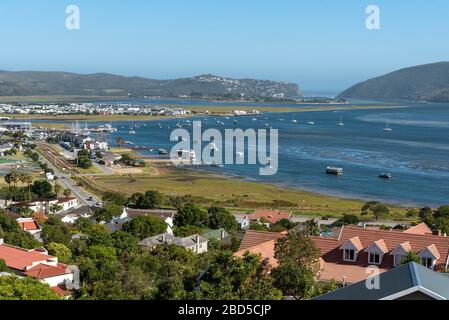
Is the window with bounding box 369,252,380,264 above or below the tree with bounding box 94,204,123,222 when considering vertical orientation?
above

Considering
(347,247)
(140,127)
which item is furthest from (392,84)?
(347,247)

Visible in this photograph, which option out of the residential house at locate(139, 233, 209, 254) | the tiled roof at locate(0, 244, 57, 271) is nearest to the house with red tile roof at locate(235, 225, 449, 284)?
the tiled roof at locate(0, 244, 57, 271)

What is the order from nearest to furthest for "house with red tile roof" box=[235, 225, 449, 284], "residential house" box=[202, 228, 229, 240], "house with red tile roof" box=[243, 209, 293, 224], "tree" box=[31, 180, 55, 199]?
"house with red tile roof" box=[235, 225, 449, 284]
"residential house" box=[202, 228, 229, 240]
"house with red tile roof" box=[243, 209, 293, 224]
"tree" box=[31, 180, 55, 199]

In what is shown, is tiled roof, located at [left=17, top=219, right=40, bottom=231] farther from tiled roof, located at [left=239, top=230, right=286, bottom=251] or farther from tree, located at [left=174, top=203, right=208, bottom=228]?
tiled roof, located at [left=239, top=230, right=286, bottom=251]

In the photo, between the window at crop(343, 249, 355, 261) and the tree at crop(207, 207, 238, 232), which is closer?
the window at crop(343, 249, 355, 261)

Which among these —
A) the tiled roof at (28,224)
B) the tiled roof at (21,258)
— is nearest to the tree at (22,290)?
the tiled roof at (21,258)

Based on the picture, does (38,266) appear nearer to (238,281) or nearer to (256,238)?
(256,238)
